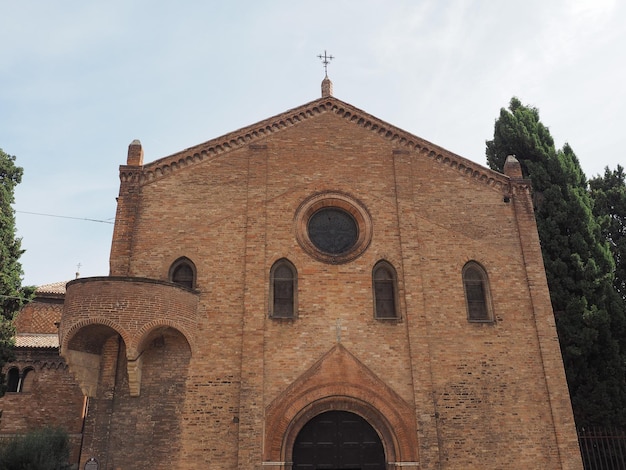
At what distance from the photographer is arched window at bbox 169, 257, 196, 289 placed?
12625 mm

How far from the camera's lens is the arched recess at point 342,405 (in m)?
11.3

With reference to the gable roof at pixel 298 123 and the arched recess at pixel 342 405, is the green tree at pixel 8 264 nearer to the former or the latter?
the gable roof at pixel 298 123

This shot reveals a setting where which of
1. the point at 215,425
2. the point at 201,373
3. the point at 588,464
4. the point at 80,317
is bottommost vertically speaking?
the point at 588,464

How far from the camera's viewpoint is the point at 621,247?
699 inches

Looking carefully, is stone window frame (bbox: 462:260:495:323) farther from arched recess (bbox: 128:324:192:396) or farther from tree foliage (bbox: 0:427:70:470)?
tree foliage (bbox: 0:427:70:470)

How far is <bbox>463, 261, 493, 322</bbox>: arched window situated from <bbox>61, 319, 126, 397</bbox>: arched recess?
7.98 metres

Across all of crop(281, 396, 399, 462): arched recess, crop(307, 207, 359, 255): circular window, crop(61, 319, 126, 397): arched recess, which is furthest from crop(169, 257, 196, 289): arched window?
crop(281, 396, 399, 462): arched recess

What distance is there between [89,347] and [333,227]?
6.36 metres

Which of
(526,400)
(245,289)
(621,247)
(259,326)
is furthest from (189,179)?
(621,247)

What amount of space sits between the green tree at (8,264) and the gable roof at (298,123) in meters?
3.86

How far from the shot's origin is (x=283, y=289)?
1272 cm

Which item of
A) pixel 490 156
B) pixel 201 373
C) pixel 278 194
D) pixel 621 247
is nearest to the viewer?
pixel 201 373

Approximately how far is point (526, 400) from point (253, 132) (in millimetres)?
9407

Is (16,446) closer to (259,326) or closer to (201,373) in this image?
(201,373)
